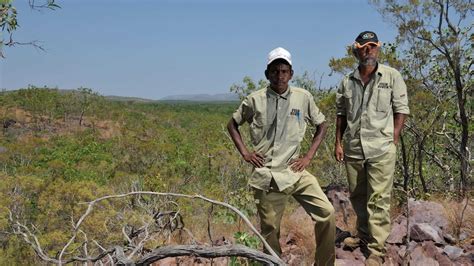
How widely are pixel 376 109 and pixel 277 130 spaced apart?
2.66 ft

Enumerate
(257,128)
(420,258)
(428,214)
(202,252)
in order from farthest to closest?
(428,214), (420,258), (257,128), (202,252)

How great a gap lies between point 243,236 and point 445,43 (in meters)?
4.71

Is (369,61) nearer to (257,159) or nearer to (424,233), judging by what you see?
(257,159)

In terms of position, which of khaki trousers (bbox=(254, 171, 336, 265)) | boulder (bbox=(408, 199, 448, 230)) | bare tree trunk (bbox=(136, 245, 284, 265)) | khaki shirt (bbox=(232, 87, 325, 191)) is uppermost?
khaki shirt (bbox=(232, 87, 325, 191))

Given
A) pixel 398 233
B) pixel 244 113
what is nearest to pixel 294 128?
pixel 244 113

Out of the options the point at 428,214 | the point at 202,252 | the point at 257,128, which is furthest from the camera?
the point at 428,214

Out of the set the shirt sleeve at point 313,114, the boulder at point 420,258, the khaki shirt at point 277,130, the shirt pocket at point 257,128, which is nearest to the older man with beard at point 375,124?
the boulder at point 420,258

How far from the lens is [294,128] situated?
3.17 meters

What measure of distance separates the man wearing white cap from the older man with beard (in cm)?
48

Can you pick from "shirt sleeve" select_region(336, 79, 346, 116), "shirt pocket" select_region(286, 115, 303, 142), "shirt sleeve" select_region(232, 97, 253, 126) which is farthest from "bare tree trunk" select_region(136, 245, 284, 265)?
"shirt sleeve" select_region(336, 79, 346, 116)

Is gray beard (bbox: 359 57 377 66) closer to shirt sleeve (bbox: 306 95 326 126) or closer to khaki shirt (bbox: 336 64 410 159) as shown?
khaki shirt (bbox: 336 64 410 159)

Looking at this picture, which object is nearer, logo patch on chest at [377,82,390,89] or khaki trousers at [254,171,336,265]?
khaki trousers at [254,171,336,265]

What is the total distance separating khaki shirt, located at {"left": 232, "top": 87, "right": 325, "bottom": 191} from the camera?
313cm

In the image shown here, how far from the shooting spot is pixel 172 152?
1425cm
